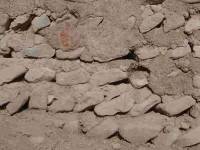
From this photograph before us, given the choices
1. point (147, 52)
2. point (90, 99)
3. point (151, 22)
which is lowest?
point (90, 99)

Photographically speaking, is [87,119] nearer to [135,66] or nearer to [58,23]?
[135,66]

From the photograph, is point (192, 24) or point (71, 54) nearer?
point (192, 24)

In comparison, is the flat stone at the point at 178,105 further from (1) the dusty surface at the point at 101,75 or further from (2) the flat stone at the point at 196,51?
(2) the flat stone at the point at 196,51

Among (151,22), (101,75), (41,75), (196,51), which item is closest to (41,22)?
(41,75)

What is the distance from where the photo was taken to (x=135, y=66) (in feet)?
8.37

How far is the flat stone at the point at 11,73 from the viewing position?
2.63 meters

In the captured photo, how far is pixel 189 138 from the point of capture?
7.77ft

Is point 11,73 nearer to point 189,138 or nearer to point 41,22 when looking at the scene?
point 41,22

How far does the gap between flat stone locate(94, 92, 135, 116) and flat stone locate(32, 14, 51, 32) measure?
0.55 meters

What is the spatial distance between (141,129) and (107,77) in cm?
34

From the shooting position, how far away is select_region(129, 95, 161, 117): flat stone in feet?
8.13

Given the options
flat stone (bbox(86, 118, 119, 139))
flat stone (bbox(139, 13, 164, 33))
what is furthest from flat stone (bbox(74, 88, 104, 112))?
flat stone (bbox(139, 13, 164, 33))

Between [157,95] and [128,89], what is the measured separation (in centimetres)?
15

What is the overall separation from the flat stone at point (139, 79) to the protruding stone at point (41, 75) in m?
0.42
